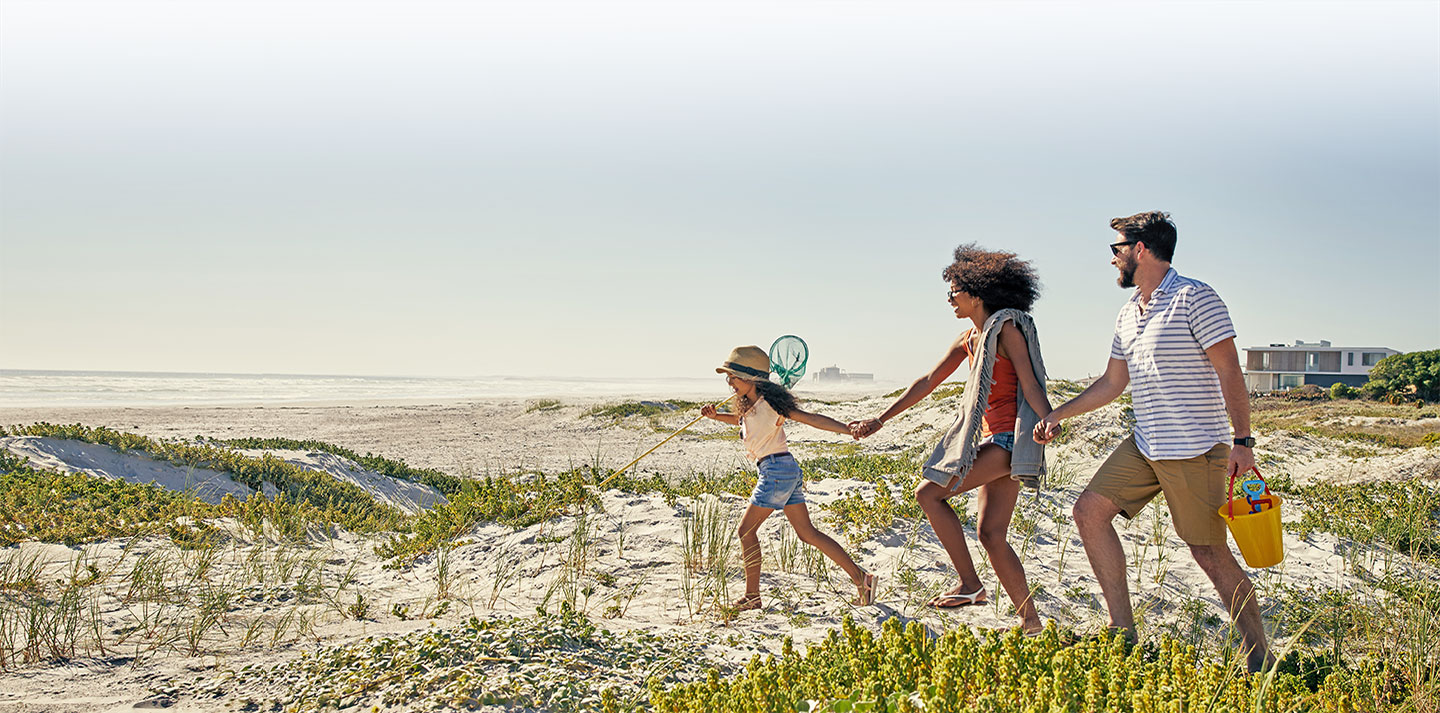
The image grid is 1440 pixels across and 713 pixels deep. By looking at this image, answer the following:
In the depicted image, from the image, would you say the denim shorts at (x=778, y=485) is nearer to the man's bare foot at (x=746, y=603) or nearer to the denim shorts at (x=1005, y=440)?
the man's bare foot at (x=746, y=603)

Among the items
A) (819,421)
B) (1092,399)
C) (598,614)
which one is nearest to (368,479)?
(598,614)

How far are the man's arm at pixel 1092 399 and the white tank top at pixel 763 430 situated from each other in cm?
158

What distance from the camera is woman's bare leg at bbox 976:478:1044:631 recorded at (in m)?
4.54

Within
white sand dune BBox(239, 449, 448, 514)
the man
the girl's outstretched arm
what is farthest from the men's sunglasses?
white sand dune BBox(239, 449, 448, 514)

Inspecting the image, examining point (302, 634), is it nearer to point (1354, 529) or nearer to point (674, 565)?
point (674, 565)

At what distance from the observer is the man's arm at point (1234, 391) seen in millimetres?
3865

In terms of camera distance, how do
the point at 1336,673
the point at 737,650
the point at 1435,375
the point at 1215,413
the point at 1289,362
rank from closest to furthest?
1. the point at 1336,673
2. the point at 1215,413
3. the point at 737,650
4. the point at 1435,375
5. the point at 1289,362

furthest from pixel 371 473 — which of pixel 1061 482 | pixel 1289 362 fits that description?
pixel 1289 362

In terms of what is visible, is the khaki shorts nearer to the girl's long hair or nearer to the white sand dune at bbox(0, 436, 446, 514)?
the girl's long hair

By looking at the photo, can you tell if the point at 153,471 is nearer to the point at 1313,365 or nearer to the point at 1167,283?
the point at 1167,283

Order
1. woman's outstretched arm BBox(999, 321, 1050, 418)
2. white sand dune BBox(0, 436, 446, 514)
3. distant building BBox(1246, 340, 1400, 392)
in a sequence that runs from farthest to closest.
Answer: distant building BBox(1246, 340, 1400, 392)
white sand dune BBox(0, 436, 446, 514)
woman's outstretched arm BBox(999, 321, 1050, 418)

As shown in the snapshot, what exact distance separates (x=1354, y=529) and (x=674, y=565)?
674cm

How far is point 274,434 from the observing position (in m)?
24.8

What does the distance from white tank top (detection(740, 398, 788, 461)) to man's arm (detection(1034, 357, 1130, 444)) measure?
158 centimetres
